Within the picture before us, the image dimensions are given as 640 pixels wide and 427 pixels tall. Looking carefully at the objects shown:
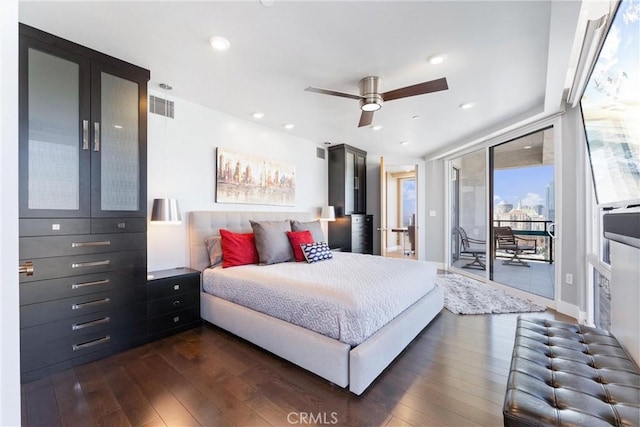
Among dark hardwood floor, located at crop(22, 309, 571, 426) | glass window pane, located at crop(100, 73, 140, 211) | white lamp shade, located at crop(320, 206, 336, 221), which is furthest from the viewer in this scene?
white lamp shade, located at crop(320, 206, 336, 221)

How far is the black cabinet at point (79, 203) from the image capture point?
6.53 feet

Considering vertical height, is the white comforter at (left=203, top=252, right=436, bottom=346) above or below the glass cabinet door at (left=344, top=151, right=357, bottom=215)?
below

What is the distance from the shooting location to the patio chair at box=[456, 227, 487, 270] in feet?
15.8

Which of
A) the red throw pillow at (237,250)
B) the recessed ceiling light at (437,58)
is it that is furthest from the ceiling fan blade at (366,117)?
the red throw pillow at (237,250)

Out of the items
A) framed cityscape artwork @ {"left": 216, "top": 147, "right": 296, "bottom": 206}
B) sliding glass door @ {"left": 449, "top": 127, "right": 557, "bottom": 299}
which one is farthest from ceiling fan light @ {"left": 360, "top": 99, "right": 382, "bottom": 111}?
sliding glass door @ {"left": 449, "top": 127, "right": 557, "bottom": 299}

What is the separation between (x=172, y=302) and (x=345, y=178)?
141 inches

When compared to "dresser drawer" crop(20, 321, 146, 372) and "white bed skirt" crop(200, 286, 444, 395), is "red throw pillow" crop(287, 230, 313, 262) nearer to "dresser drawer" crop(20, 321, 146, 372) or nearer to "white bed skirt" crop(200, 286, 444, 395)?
"white bed skirt" crop(200, 286, 444, 395)

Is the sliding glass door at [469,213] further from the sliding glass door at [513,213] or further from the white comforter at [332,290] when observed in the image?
the white comforter at [332,290]

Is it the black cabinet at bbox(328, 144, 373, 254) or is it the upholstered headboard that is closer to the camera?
the upholstered headboard

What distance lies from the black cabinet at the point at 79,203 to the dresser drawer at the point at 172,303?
3.5 inches

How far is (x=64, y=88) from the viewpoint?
7.07 feet

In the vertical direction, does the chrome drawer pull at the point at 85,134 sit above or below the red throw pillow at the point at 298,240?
above

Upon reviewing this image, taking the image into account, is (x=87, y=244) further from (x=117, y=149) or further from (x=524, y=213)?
(x=524, y=213)

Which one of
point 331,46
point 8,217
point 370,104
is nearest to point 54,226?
point 8,217
